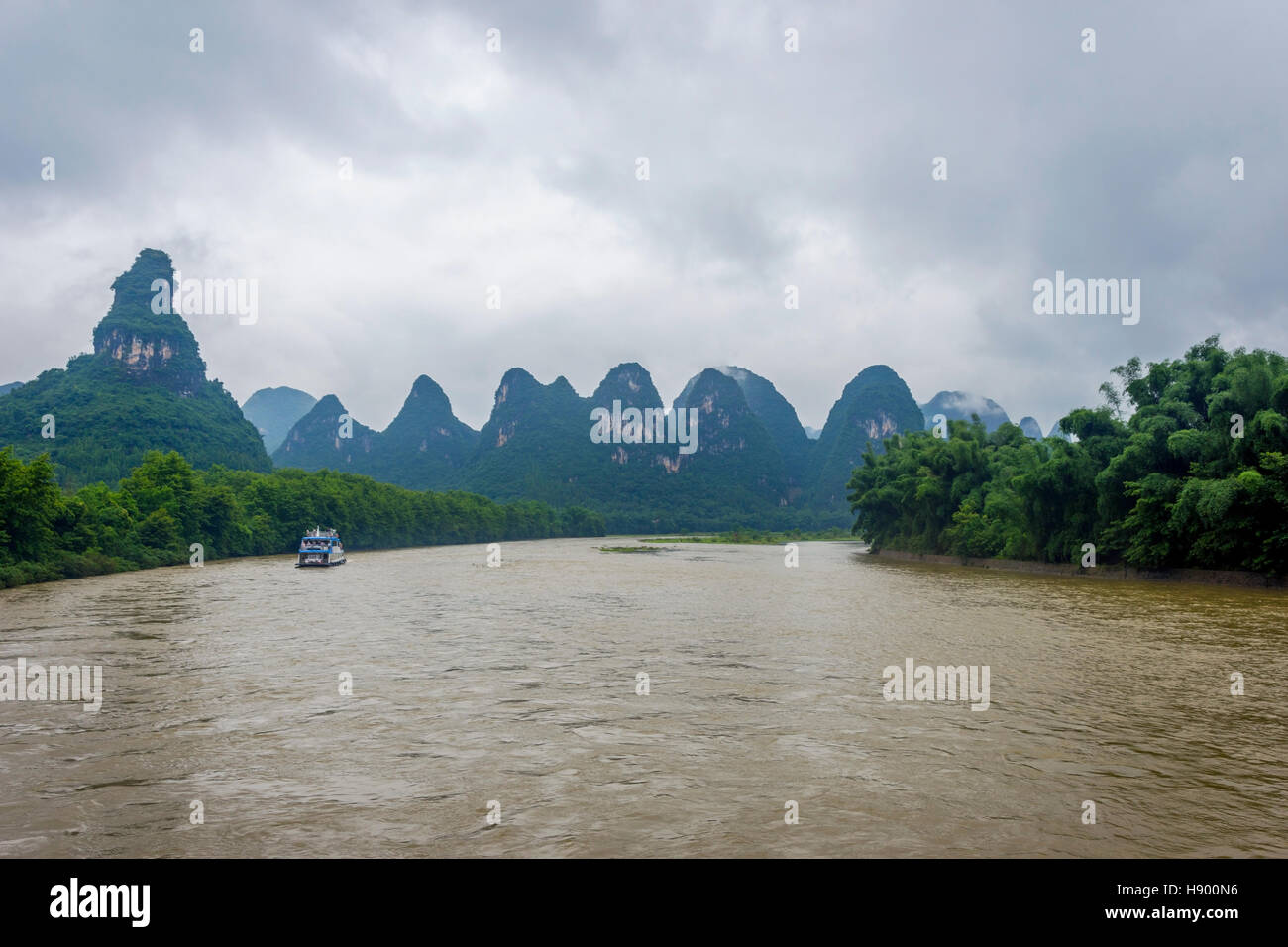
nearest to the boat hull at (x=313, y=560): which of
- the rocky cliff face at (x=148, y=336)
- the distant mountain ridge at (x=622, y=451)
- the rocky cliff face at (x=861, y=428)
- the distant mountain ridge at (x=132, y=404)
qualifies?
the distant mountain ridge at (x=132, y=404)

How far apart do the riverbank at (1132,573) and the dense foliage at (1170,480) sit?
362mm

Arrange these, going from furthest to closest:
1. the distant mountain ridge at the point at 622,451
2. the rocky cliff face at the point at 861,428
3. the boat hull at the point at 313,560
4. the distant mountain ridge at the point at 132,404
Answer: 1. the rocky cliff face at the point at 861,428
2. the distant mountain ridge at the point at 622,451
3. the distant mountain ridge at the point at 132,404
4. the boat hull at the point at 313,560

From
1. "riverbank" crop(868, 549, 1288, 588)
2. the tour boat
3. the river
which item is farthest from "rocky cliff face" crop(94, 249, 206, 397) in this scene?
"riverbank" crop(868, 549, 1288, 588)

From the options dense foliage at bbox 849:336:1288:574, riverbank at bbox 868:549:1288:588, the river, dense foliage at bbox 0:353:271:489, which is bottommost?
riverbank at bbox 868:549:1288:588

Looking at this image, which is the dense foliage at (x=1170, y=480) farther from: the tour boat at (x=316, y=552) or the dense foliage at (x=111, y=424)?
the dense foliage at (x=111, y=424)

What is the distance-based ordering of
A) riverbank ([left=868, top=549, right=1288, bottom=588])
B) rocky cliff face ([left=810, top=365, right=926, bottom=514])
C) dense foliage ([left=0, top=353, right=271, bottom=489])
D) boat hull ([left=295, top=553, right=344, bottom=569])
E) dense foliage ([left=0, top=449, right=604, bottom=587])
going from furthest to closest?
1. rocky cliff face ([left=810, top=365, right=926, bottom=514])
2. dense foliage ([left=0, top=353, right=271, bottom=489])
3. boat hull ([left=295, top=553, right=344, bottom=569])
4. dense foliage ([left=0, top=449, right=604, bottom=587])
5. riverbank ([left=868, top=549, right=1288, bottom=588])

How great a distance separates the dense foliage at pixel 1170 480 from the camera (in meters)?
27.6

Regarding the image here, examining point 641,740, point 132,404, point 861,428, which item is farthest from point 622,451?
point 641,740

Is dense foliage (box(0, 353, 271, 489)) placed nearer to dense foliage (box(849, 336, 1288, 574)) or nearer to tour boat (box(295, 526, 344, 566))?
tour boat (box(295, 526, 344, 566))

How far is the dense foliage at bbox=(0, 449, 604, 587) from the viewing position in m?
32.0

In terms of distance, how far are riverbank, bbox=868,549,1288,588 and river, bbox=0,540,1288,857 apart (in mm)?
9460

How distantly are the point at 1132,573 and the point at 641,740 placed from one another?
109ft
